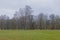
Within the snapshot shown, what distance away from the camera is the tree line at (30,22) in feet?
126

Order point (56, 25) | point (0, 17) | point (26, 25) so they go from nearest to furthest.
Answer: point (56, 25)
point (26, 25)
point (0, 17)

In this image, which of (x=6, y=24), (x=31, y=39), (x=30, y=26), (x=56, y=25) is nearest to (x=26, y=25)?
(x=30, y=26)

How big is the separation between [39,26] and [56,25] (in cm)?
417

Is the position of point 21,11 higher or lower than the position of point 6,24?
higher

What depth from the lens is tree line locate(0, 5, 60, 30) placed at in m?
38.3

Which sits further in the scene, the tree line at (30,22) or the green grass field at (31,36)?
the tree line at (30,22)

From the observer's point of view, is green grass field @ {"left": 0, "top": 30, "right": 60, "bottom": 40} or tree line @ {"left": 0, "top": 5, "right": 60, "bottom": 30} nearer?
green grass field @ {"left": 0, "top": 30, "right": 60, "bottom": 40}

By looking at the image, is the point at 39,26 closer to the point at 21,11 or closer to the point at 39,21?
the point at 39,21

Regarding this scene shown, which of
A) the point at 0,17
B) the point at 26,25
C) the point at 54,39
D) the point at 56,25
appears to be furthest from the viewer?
the point at 0,17

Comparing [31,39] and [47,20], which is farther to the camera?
[47,20]

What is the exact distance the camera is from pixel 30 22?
135 feet

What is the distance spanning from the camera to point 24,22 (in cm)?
4291

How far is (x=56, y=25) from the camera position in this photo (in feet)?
123

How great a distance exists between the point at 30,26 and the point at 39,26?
215cm
